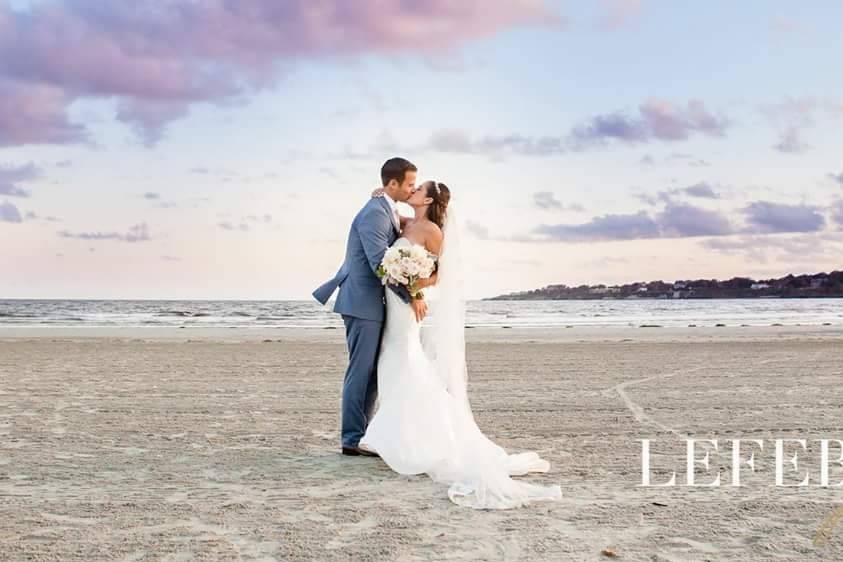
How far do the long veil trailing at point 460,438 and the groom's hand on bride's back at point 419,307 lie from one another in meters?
0.06

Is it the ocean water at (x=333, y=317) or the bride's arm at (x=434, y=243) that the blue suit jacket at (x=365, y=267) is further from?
the ocean water at (x=333, y=317)

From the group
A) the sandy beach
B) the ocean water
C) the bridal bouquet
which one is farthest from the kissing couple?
the ocean water

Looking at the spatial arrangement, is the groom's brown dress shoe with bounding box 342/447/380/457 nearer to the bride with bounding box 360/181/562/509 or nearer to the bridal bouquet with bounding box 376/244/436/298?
the bride with bounding box 360/181/562/509

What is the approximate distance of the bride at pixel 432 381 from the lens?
6199mm

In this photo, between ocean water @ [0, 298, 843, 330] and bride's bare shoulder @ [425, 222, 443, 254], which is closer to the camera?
bride's bare shoulder @ [425, 222, 443, 254]

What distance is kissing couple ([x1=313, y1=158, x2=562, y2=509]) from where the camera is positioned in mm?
6441

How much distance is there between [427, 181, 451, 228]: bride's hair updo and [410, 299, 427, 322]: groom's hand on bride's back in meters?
0.62

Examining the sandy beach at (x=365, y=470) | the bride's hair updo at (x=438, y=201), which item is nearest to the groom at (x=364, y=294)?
the bride's hair updo at (x=438, y=201)

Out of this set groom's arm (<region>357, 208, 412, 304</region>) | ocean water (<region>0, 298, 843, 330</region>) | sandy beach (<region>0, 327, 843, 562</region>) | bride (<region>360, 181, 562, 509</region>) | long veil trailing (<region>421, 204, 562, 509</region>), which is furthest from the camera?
ocean water (<region>0, 298, 843, 330</region>)

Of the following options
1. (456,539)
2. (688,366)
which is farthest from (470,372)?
(456,539)

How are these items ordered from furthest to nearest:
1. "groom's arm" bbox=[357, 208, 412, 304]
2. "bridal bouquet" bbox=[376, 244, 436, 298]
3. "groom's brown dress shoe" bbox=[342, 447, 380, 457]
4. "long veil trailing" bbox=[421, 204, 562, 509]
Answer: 1. "groom's brown dress shoe" bbox=[342, 447, 380, 457]
2. "groom's arm" bbox=[357, 208, 412, 304]
3. "bridal bouquet" bbox=[376, 244, 436, 298]
4. "long veil trailing" bbox=[421, 204, 562, 509]

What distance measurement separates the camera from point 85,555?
13.9 feet

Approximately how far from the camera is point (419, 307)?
676 centimetres

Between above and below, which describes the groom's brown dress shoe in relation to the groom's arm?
below
